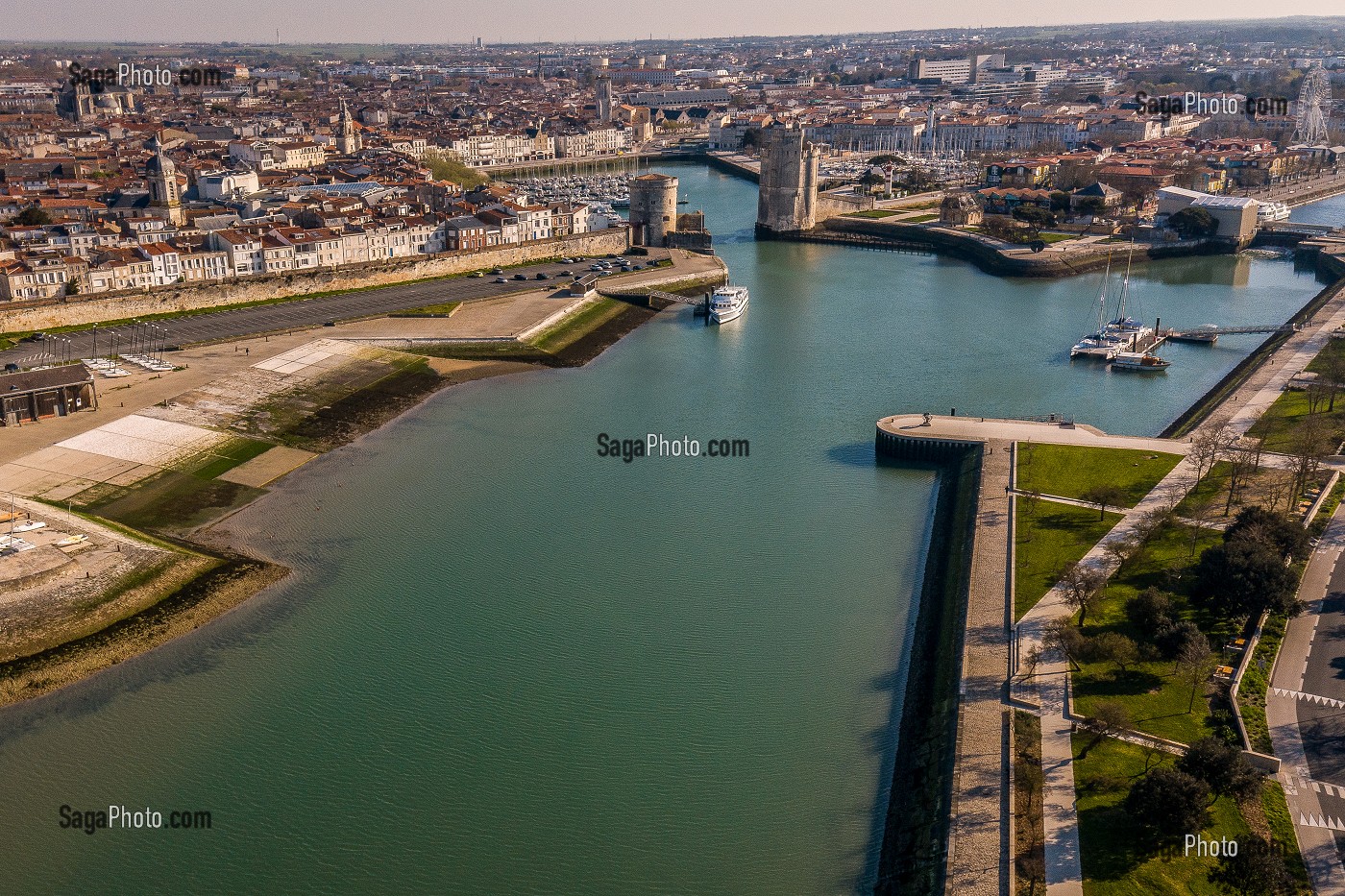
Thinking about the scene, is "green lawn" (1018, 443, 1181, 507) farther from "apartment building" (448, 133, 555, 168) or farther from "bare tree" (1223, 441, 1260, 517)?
"apartment building" (448, 133, 555, 168)

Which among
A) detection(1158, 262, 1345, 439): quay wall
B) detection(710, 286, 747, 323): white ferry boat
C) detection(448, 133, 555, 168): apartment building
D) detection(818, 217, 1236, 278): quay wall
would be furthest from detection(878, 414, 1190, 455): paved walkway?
detection(448, 133, 555, 168): apartment building

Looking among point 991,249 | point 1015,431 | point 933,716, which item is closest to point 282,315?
point 1015,431

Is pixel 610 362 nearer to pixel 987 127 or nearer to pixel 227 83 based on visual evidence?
pixel 987 127

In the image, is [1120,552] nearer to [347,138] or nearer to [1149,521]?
[1149,521]

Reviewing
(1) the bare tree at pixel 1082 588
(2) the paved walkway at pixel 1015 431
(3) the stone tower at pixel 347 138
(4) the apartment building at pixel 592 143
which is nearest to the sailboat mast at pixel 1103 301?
(2) the paved walkway at pixel 1015 431

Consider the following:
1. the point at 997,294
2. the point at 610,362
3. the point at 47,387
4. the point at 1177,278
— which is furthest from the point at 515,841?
the point at 1177,278

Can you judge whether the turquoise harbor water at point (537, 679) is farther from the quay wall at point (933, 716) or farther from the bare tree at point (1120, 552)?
the bare tree at point (1120, 552)

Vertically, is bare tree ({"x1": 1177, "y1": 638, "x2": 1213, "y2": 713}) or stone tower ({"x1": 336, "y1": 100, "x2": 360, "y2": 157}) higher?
stone tower ({"x1": 336, "y1": 100, "x2": 360, "y2": 157})
